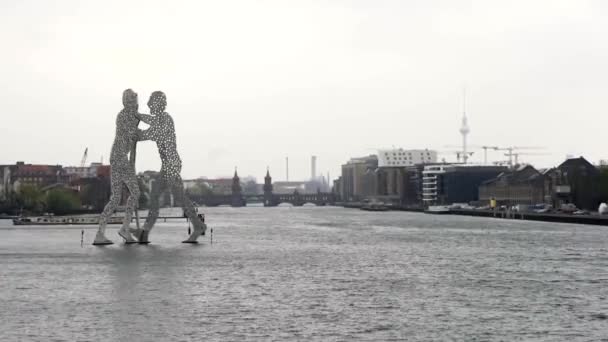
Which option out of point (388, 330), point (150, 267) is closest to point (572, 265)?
point (150, 267)

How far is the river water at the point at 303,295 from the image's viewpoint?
30.2m

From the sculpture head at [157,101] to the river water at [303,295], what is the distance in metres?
8.28

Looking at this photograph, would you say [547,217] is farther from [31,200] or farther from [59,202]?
[31,200]

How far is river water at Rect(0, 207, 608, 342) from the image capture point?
98.9 ft

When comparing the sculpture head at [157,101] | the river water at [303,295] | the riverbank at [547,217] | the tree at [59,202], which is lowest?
the river water at [303,295]

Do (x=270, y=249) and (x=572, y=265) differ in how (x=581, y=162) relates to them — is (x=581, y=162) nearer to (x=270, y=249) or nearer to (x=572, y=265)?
(x=270, y=249)

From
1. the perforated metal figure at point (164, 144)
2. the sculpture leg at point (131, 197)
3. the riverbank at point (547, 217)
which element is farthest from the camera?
the riverbank at point (547, 217)

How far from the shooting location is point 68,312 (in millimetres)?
33969

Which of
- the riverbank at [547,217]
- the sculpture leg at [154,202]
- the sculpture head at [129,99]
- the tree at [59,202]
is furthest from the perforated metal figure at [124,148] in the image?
the tree at [59,202]

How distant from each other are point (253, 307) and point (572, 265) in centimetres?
2305

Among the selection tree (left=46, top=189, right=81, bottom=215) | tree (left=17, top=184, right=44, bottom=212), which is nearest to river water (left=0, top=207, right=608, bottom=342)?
tree (left=46, top=189, right=81, bottom=215)

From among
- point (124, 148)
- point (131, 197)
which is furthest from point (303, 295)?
point (131, 197)

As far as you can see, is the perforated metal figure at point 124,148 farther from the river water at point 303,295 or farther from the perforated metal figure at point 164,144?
the river water at point 303,295

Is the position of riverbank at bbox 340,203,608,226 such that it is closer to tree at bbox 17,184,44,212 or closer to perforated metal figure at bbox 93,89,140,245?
perforated metal figure at bbox 93,89,140,245
